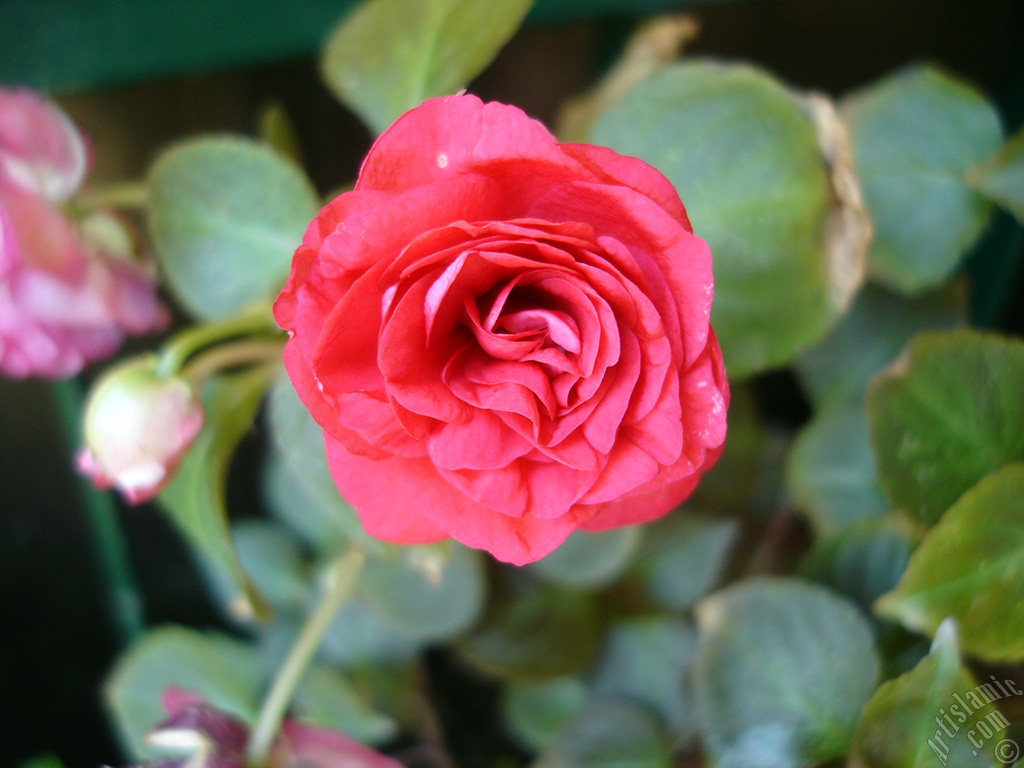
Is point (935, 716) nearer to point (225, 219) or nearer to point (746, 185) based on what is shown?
point (746, 185)

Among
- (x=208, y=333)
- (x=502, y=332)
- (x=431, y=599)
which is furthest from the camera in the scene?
(x=431, y=599)

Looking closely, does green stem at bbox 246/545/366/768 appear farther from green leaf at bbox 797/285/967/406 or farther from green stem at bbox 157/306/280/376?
green leaf at bbox 797/285/967/406

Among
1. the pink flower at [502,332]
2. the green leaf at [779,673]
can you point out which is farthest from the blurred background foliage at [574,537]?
the pink flower at [502,332]

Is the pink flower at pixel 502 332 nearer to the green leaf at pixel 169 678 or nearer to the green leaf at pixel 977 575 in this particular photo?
the green leaf at pixel 977 575

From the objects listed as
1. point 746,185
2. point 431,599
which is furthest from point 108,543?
point 746,185

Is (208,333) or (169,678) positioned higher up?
(208,333)

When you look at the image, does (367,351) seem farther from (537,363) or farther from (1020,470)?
(1020,470)

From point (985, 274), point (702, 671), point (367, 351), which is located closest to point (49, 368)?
point (367, 351)

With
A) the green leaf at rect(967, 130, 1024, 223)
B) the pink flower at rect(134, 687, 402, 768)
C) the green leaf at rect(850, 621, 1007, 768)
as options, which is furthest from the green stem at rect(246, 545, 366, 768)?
the green leaf at rect(967, 130, 1024, 223)
